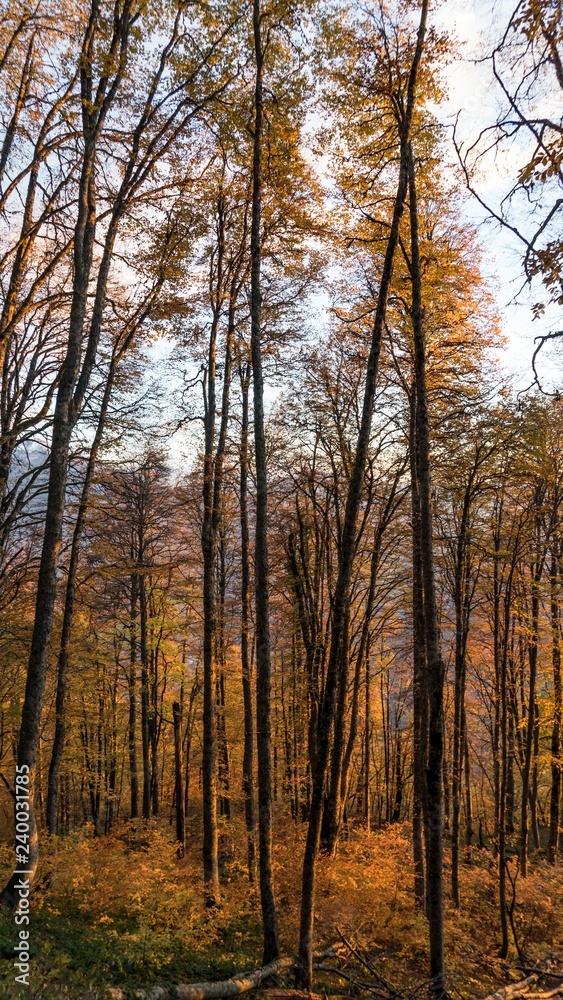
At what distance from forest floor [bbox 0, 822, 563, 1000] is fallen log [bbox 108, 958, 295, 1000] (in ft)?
0.82

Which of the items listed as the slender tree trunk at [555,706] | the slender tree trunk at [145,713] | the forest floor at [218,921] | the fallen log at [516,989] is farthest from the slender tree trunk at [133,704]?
the slender tree trunk at [555,706]

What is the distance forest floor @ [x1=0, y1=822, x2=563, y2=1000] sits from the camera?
5477 millimetres

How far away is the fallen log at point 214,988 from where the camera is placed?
464 cm

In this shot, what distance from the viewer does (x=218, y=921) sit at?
7992 mm

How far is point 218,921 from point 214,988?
288 cm

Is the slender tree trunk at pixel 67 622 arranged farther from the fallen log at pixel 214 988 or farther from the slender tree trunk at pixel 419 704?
the slender tree trunk at pixel 419 704

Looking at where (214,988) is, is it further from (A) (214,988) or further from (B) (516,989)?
(B) (516,989)

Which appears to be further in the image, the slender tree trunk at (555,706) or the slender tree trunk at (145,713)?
the slender tree trunk at (145,713)

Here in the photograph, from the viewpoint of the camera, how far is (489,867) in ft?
44.7

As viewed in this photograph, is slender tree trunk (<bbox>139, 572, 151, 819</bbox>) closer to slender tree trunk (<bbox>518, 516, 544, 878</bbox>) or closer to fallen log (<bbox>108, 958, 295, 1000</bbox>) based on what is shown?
fallen log (<bbox>108, 958, 295, 1000</bbox>)

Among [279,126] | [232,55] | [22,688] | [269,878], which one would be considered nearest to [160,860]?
[269,878]

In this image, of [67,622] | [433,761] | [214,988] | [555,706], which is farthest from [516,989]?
[67,622]

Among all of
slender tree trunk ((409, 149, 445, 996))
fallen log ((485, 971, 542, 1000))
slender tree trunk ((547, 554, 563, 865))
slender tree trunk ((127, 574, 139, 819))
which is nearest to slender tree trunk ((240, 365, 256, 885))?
slender tree trunk ((409, 149, 445, 996))

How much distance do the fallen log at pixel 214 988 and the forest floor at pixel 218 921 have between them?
25 centimetres
